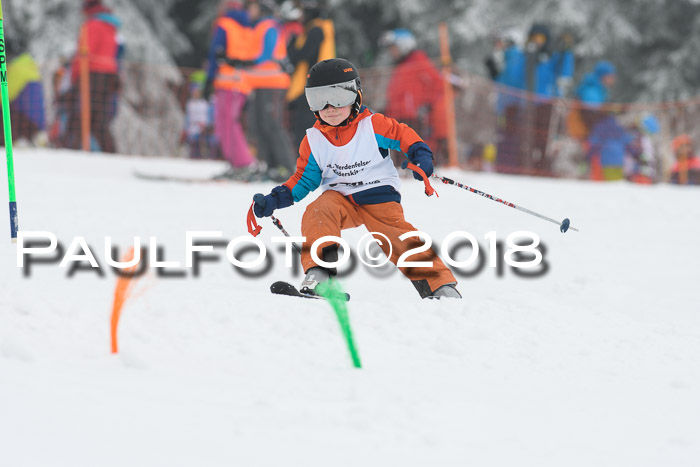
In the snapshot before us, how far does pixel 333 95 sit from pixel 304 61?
4797 millimetres

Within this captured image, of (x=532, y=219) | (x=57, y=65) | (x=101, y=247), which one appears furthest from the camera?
(x=57, y=65)

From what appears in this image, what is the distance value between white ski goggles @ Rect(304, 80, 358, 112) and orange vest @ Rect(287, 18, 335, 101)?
4656mm

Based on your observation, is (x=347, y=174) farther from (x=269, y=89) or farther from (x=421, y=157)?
(x=269, y=89)

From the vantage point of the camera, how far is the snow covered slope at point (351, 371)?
260cm

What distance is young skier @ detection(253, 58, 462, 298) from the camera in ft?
13.0

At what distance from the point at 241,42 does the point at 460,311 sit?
553 centimetres

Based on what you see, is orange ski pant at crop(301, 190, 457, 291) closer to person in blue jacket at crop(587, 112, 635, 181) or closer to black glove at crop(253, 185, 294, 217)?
black glove at crop(253, 185, 294, 217)

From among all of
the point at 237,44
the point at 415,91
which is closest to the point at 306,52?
the point at 237,44

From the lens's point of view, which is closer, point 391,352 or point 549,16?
point 391,352

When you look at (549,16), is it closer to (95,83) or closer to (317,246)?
(95,83)

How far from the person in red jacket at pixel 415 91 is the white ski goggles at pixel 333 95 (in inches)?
255

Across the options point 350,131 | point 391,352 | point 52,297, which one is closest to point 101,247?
point 52,297

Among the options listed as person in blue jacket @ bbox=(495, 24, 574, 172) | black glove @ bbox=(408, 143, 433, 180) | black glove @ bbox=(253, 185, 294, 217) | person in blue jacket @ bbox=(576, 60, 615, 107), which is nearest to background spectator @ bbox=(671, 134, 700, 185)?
person in blue jacket @ bbox=(576, 60, 615, 107)

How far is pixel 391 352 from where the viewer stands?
3.67 metres
